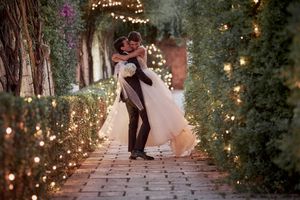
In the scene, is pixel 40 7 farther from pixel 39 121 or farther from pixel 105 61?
pixel 105 61

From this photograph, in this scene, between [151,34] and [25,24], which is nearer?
[25,24]

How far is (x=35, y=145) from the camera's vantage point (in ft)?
16.4

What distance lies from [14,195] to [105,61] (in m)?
21.6

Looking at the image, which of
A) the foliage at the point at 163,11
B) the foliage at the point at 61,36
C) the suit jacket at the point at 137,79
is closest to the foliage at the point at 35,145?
the suit jacket at the point at 137,79

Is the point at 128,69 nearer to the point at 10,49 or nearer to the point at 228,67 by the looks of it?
the point at 10,49

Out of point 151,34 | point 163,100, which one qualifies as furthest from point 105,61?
point 163,100

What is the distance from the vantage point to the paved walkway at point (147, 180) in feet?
19.6

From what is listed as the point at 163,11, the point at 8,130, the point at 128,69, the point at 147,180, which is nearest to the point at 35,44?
the point at 128,69

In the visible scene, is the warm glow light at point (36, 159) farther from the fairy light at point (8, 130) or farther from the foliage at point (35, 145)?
the fairy light at point (8, 130)

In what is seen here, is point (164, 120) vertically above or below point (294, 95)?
below

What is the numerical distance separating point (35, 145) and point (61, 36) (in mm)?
8011

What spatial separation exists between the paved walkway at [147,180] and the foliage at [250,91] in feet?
0.83

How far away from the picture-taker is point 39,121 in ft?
17.1

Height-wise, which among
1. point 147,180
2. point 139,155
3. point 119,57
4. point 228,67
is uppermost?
point 228,67
